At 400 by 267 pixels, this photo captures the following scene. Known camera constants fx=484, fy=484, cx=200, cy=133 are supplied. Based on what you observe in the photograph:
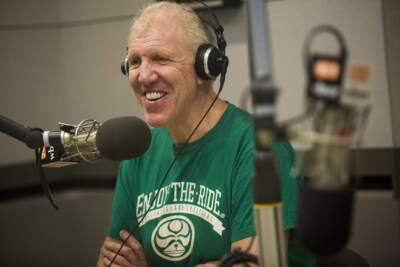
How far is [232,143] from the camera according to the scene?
45.0 inches

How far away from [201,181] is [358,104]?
28.7 inches

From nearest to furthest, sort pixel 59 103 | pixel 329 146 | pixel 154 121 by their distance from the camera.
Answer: pixel 329 146, pixel 154 121, pixel 59 103

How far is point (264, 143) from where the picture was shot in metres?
0.48

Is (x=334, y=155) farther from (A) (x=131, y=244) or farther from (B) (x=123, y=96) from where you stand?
(B) (x=123, y=96)

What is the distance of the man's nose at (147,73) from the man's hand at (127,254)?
1.24 ft

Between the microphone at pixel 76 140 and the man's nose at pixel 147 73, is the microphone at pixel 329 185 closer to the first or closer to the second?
the microphone at pixel 76 140

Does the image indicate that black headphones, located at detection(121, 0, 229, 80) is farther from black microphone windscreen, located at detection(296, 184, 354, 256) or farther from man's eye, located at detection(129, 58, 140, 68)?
black microphone windscreen, located at detection(296, 184, 354, 256)

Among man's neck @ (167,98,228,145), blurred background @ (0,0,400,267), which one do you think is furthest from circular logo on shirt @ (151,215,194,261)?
blurred background @ (0,0,400,267)

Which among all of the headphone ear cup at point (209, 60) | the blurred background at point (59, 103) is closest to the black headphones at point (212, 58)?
the headphone ear cup at point (209, 60)

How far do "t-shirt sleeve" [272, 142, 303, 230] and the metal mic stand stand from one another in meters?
0.02

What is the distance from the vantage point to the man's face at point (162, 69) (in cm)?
110

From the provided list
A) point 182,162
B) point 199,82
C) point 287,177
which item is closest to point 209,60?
point 199,82

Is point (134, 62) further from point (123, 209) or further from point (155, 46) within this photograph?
point (123, 209)

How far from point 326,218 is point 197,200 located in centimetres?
69
